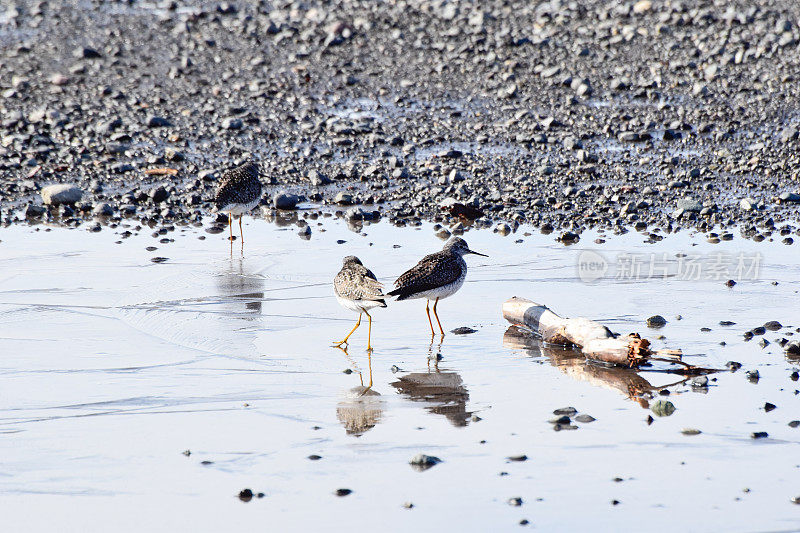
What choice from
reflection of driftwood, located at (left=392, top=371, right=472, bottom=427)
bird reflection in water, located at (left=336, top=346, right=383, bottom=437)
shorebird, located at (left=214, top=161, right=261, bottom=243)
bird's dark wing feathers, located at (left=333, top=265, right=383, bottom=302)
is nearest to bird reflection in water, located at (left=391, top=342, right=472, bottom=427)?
reflection of driftwood, located at (left=392, top=371, right=472, bottom=427)

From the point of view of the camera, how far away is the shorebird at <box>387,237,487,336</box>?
905 cm

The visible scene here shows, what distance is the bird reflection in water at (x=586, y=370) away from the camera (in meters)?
7.54

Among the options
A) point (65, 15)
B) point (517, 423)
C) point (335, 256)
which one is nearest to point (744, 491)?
point (517, 423)

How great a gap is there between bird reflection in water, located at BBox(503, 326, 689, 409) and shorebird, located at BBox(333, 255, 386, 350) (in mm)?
1115

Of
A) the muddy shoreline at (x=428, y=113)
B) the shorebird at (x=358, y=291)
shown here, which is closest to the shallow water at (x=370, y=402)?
the shorebird at (x=358, y=291)

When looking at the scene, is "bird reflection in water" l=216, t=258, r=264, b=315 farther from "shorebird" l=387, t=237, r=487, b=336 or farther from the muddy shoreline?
the muddy shoreline

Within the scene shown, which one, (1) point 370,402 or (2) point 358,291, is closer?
(1) point 370,402

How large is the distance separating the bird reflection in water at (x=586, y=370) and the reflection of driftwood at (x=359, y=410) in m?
1.51

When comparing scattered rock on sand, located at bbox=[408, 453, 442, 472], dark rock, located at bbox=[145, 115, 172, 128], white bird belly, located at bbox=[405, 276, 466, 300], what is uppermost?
dark rock, located at bbox=[145, 115, 172, 128]

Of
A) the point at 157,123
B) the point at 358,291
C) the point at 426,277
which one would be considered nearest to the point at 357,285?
the point at 358,291

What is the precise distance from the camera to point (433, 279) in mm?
9117

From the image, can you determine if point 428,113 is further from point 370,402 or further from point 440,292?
point 370,402

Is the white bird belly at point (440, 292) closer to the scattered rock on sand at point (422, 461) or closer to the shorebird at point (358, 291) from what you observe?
the shorebird at point (358, 291)

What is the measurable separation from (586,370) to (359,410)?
185cm
